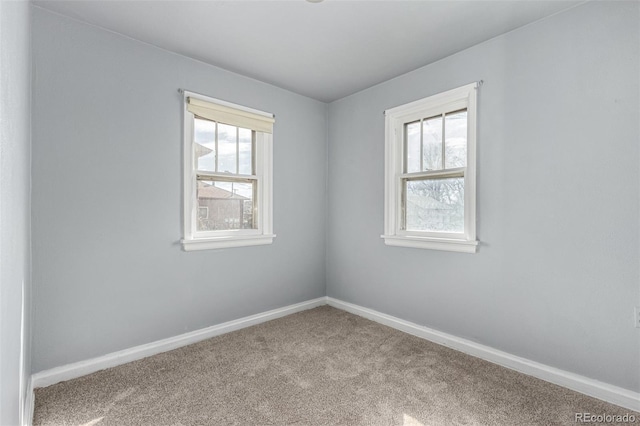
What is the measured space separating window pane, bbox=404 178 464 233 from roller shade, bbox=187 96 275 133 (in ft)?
5.10

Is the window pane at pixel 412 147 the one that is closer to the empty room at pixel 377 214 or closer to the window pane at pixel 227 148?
the empty room at pixel 377 214

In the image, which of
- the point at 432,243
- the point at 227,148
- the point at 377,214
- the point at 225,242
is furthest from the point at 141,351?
the point at 432,243

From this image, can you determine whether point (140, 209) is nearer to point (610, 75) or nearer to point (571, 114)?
point (571, 114)

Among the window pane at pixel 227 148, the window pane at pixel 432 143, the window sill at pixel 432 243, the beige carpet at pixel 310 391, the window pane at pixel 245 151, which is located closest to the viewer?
the beige carpet at pixel 310 391

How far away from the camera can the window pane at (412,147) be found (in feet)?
9.91

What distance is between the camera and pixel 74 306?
2189mm

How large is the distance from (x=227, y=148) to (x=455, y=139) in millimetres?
2086

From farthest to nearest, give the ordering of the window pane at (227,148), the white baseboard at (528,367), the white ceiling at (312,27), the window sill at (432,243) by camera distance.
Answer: the window pane at (227,148), the window sill at (432,243), the white ceiling at (312,27), the white baseboard at (528,367)

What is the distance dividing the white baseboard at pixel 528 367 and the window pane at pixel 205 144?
2249 millimetres

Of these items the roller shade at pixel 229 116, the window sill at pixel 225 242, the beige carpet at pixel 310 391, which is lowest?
the beige carpet at pixel 310 391

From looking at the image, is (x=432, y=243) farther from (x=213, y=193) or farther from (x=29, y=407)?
(x=29, y=407)

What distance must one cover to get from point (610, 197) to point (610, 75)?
2.44 feet

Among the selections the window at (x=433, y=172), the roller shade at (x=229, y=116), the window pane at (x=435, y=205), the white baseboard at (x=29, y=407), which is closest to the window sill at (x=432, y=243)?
Answer: the window at (x=433, y=172)

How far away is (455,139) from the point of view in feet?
8.99
